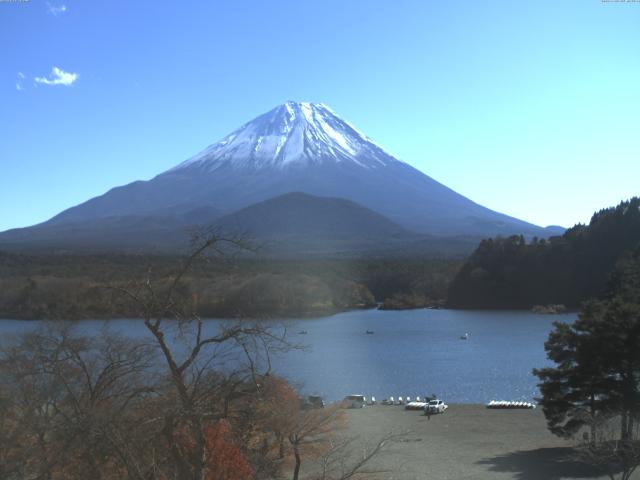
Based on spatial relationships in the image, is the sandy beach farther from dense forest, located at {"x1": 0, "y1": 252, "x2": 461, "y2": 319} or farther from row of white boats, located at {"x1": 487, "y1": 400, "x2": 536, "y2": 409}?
dense forest, located at {"x1": 0, "y1": 252, "x2": 461, "y2": 319}

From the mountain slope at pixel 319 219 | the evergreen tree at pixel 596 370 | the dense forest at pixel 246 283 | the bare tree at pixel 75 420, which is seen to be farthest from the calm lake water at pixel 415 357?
the mountain slope at pixel 319 219

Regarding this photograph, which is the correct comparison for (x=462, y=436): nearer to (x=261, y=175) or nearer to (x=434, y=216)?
(x=434, y=216)

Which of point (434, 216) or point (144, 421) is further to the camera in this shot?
point (434, 216)

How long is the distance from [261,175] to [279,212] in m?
16.8

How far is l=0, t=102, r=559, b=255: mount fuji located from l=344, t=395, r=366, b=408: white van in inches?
2166

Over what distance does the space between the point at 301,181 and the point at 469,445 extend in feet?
235

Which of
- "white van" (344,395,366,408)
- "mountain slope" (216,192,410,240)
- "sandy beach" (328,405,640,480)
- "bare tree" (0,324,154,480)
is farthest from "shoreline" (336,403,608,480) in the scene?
"mountain slope" (216,192,410,240)

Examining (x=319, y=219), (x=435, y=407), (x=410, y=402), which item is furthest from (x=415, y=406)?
(x=319, y=219)

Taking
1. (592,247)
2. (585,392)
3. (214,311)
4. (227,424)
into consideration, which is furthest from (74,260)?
(227,424)

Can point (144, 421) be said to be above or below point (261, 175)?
below

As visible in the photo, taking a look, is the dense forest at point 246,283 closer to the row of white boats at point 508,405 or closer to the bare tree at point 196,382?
the bare tree at point 196,382

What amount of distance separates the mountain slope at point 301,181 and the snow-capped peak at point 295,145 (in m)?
0.12

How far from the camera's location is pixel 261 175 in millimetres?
84500

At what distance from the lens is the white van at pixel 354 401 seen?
557 inches
